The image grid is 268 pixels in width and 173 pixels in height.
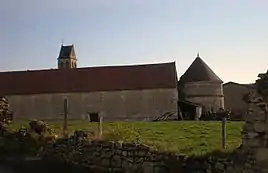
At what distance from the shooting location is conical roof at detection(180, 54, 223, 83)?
56906mm

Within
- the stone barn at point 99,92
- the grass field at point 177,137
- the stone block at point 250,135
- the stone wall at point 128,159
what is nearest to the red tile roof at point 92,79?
the stone barn at point 99,92

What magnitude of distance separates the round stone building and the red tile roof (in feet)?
11.2

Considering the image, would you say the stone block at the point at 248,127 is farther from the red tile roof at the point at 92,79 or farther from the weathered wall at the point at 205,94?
the weathered wall at the point at 205,94

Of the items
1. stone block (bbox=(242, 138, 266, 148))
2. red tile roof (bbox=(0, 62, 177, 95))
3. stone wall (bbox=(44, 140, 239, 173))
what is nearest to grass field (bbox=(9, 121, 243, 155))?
stone wall (bbox=(44, 140, 239, 173))

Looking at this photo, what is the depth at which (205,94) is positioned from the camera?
55844 millimetres

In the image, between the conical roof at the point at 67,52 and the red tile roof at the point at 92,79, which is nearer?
the red tile roof at the point at 92,79

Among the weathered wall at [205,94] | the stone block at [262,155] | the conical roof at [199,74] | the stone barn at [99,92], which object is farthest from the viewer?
the conical roof at [199,74]

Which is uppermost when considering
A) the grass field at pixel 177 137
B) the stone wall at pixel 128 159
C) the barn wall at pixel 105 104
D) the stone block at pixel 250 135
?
the barn wall at pixel 105 104

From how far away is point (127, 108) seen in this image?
54.1m

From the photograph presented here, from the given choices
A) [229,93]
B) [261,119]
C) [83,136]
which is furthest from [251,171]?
[229,93]

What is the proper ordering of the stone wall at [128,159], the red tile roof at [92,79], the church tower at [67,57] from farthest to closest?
the church tower at [67,57] → the red tile roof at [92,79] → the stone wall at [128,159]

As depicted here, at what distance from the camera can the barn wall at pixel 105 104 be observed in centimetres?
5322

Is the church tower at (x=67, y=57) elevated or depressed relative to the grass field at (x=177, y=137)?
elevated

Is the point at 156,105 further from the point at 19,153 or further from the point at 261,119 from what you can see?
the point at 261,119
